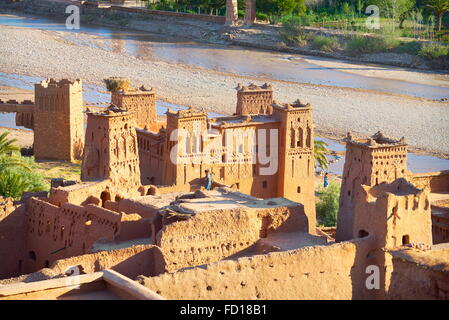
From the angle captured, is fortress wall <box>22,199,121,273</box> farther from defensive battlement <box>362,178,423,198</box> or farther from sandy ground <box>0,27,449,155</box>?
sandy ground <box>0,27,449,155</box>

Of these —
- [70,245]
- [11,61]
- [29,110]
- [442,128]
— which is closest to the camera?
[70,245]

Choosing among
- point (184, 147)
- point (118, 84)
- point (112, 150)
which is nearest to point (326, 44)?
point (118, 84)

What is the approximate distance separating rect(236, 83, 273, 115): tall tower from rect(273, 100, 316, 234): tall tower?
262 centimetres

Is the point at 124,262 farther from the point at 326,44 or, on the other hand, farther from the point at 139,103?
the point at 326,44

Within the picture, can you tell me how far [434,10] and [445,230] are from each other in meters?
57.0

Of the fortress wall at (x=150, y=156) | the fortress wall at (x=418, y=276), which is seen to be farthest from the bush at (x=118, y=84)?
the fortress wall at (x=418, y=276)

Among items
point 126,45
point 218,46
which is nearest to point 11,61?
point 126,45

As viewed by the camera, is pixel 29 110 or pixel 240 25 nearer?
pixel 29 110

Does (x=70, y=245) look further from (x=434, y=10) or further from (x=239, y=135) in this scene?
(x=434, y=10)

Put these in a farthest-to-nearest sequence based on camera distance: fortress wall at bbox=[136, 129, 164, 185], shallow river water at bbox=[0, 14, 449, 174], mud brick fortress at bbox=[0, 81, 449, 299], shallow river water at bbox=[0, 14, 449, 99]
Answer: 1. shallow river water at bbox=[0, 14, 449, 99]
2. shallow river water at bbox=[0, 14, 449, 174]
3. fortress wall at bbox=[136, 129, 164, 185]
4. mud brick fortress at bbox=[0, 81, 449, 299]

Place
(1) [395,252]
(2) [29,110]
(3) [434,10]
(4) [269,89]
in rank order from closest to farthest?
(1) [395,252] → (4) [269,89] → (2) [29,110] → (3) [434,10]

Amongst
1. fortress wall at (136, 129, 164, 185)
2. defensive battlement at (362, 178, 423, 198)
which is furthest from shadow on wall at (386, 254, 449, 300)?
fortress wall at (136, 129, 164, 185)

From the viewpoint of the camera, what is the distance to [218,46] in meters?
85.6

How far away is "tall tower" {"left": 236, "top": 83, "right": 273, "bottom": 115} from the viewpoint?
37.4m
